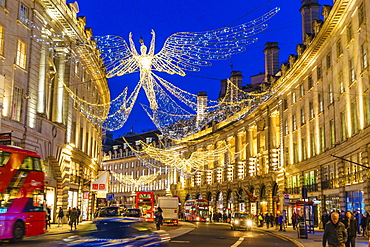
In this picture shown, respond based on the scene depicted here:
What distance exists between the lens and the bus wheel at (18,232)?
69.6 ft

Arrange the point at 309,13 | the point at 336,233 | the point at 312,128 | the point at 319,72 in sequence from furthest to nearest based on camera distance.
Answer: the point at 309,13
the point at 312,128
the point at 319,72
the point at 336,233

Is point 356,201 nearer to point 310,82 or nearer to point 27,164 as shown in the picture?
point 310,82

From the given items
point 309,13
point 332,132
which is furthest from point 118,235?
point 309,13

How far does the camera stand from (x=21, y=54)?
29.7m

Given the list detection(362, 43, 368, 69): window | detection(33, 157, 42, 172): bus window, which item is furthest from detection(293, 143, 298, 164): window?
detection(33, 157, 42, 172): bus window

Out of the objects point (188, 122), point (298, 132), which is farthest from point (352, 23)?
point (188, 122)

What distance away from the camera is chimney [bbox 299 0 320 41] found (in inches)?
1996

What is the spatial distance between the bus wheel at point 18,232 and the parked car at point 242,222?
24.2 m

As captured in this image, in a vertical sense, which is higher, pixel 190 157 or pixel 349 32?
pixel 349 32

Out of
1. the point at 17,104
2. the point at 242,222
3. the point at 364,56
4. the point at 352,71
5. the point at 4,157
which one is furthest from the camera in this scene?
the point at 242,222

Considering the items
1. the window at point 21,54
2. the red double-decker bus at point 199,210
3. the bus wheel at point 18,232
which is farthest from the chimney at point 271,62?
the bus wheel at point 18,232

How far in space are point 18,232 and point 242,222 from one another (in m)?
24.5

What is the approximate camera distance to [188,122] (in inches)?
3140

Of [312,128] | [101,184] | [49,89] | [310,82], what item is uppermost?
[310,82]
